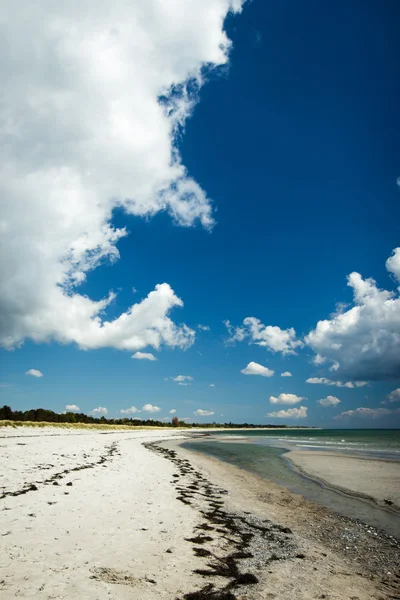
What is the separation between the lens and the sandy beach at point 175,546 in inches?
274

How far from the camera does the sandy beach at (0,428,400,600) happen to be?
6953 mm

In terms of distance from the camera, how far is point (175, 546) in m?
Answer: 9.24

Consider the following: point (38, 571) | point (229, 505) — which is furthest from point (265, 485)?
point (38, 571)

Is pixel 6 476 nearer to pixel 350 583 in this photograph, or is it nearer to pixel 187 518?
pixel 187 518

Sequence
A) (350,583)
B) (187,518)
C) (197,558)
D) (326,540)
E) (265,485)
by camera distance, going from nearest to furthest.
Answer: (350,583) → (197,558) → (326,540) → (187,518) → (265,485)

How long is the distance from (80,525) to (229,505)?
7.02 meters

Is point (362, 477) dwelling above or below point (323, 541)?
below

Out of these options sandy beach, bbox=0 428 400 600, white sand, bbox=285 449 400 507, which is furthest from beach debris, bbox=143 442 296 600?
white sand, bbox=285 449 400 507

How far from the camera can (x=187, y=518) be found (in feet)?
39.7

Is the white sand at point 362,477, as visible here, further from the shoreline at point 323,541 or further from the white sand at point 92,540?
the white sand at point 92,540

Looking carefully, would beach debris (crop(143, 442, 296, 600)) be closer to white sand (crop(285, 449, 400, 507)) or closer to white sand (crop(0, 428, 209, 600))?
white sand (crop(0, 428, 209, 600))

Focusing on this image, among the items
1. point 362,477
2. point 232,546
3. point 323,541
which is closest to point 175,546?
point 232,546

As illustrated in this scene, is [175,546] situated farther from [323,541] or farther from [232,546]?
[323,541]

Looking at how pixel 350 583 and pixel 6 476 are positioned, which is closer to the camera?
pixel 350 583
